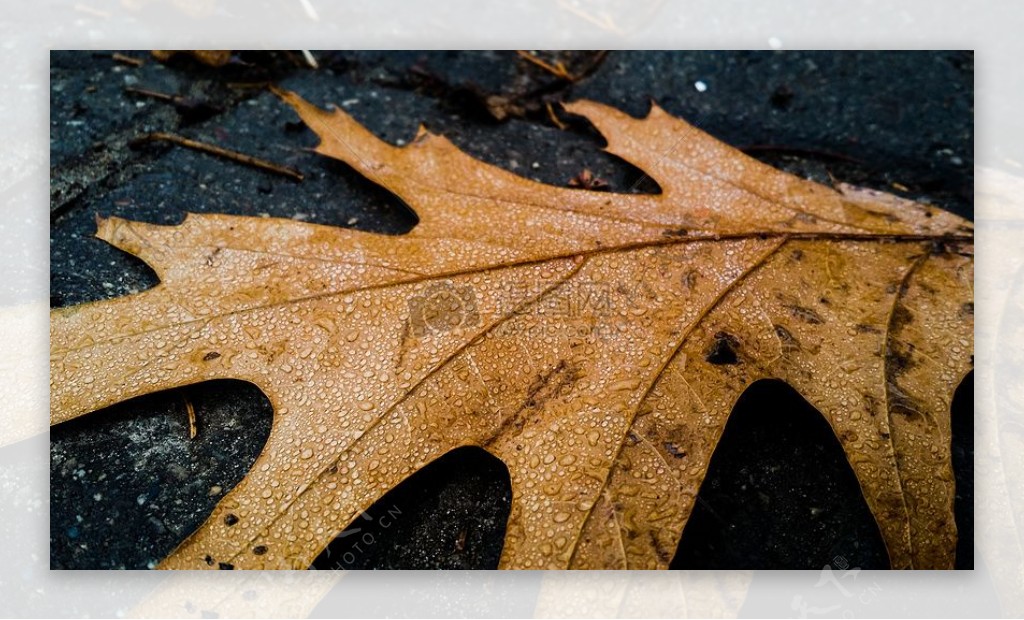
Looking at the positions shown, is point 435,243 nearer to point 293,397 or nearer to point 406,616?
point 293,397

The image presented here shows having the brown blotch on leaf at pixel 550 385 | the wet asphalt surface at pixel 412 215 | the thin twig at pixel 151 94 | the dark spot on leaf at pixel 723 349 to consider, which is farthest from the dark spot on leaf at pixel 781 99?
the thin twig at pixel 151 94

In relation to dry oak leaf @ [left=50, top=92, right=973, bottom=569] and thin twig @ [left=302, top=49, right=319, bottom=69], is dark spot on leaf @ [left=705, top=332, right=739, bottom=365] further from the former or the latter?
thin twig @ [left=302, top=49, right=319, bottom=69]

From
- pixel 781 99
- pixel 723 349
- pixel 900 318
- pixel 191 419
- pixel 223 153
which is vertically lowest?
pixel 191 419

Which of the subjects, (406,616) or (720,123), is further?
(720,123)

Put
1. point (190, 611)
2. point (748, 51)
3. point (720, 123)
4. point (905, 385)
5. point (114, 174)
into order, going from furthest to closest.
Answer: point (748, 51) < point (720, 123) < point (114, 174) < point (905, 385) < point (190, 611)

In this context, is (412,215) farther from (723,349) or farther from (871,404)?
(871,404)

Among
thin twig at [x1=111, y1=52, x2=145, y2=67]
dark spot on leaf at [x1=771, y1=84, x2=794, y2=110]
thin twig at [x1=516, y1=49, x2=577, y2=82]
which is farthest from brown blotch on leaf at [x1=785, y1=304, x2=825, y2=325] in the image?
thin twig at [x1=111, y1=52, x2=145, y2=67]

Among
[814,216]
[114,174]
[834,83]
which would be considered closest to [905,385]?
[814,216]

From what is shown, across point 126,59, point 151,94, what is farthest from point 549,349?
point 126,59
